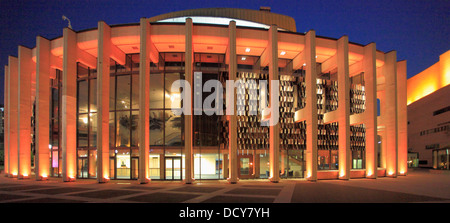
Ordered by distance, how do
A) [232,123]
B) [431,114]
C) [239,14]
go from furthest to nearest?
[431,114] < [239,14] < [232,123]

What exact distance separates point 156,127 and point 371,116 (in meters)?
15.9

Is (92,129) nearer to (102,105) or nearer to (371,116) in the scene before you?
(102,105)

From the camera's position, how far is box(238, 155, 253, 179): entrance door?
68.1 ft

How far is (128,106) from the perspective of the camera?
20359mm

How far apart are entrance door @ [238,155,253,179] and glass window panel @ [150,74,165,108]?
24.1 feet

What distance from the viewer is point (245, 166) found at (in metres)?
20.9

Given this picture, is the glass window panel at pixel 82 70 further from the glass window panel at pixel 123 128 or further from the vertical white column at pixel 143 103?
the vertical white column at pixel 143 103

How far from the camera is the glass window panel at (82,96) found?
847 inches

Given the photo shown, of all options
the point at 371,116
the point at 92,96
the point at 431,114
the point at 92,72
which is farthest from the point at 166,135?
the point at 431,114

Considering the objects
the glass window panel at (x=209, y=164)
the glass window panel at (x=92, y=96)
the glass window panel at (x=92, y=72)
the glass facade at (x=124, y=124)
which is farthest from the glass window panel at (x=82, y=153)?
the glass window panel at (x=209, y=164)

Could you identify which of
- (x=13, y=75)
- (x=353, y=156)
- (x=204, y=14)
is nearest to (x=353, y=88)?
(x=353, y=156)
